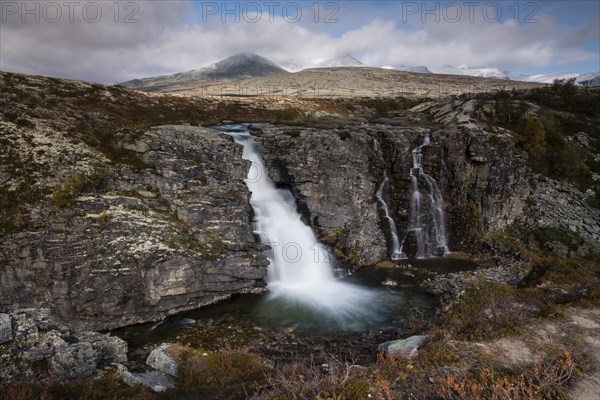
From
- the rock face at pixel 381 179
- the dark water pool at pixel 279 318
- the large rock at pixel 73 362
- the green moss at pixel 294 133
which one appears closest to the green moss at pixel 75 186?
the dark water pool at pixel 279 318

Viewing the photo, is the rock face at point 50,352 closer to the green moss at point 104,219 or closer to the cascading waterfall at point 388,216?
the green moss at point 104,219

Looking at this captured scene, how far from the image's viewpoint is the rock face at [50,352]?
13.9m

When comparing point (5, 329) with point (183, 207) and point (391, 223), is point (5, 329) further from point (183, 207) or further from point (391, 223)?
point (391, 223)

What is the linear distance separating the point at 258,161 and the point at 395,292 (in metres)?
16.9

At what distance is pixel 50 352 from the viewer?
14969mm

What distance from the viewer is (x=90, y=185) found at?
23094 millimetres

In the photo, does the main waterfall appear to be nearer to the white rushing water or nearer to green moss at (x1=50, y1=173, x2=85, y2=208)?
the white rushing water

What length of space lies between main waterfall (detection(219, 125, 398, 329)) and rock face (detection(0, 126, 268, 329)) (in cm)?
183

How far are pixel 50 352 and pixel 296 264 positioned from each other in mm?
17024

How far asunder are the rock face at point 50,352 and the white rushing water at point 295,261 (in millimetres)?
11456

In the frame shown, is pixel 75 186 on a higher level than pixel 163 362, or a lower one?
higher

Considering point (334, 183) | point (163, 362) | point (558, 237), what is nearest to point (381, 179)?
point (334, 183)

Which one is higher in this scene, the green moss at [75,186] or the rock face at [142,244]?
the green moss at [75,186]

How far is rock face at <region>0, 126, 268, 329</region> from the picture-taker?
64.8 ft
